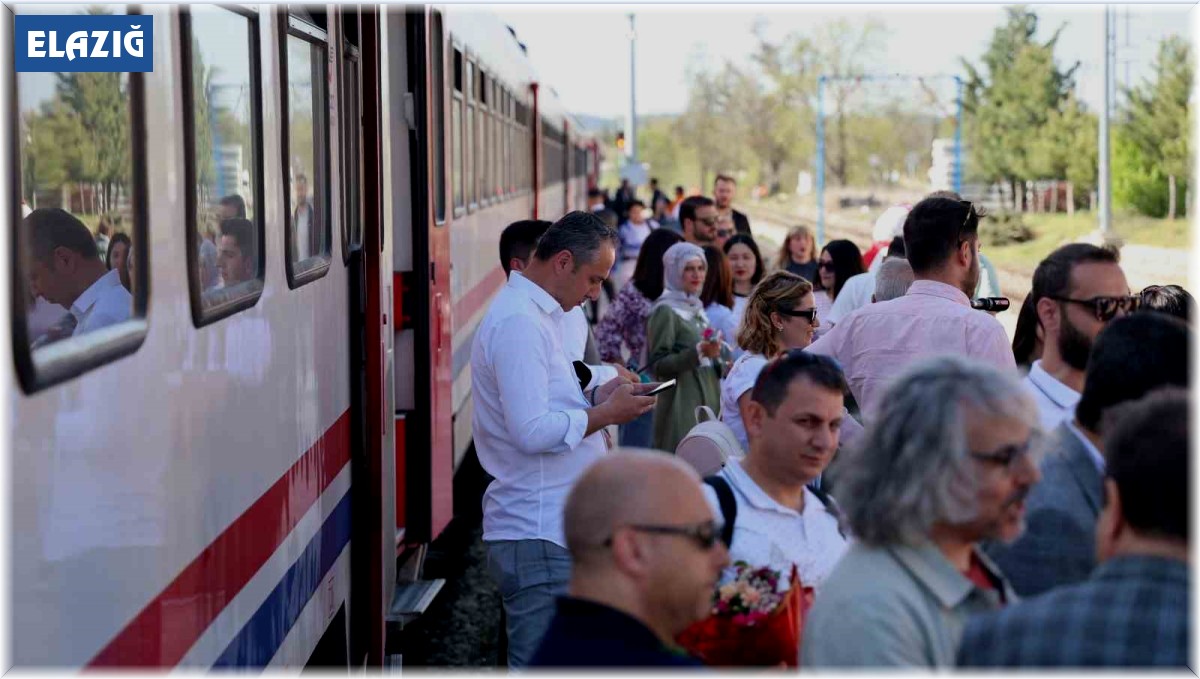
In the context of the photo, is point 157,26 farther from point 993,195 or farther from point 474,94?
point 993,195

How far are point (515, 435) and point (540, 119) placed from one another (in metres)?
15.4

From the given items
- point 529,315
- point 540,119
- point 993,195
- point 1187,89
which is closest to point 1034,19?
point 993,195

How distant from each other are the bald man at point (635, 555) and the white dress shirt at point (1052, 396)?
138cm

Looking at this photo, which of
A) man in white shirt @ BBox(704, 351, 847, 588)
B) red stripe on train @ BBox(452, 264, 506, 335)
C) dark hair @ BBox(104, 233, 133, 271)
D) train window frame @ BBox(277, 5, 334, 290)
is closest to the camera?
dark hair @ BBox(104, 233, 133, 271)

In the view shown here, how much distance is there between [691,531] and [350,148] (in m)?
3.15

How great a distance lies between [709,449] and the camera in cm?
460

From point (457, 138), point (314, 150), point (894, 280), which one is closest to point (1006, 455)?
point (314, 150)

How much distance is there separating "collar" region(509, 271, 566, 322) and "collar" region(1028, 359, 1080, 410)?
1431 mm

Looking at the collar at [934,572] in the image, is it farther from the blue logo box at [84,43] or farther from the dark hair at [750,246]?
the dark hair at [750,246]

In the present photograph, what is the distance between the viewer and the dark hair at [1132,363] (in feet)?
11.0

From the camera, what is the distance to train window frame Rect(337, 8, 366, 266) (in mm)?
5445

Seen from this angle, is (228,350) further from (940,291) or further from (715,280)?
(715,280)

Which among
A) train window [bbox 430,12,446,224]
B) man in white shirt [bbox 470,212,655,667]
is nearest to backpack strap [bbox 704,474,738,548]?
man in white shirt [bbox 470,212,655,667]

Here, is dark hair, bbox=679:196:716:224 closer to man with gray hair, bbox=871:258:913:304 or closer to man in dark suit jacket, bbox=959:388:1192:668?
man with gray hair, bbox=871:258:913:304
